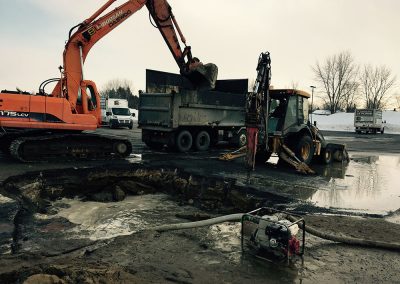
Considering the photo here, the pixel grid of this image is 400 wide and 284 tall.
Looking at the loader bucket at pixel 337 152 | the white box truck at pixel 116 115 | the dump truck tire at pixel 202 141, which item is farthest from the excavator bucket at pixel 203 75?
the white box truck at pixel 116 115

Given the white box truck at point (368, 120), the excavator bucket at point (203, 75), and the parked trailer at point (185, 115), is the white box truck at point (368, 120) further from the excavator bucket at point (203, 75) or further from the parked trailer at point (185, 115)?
the excavator bucket at point (203, 75)

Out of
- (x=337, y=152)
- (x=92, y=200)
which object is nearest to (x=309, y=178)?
(x=337, y=152)

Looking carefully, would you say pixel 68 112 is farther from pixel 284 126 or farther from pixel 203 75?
pixel 284 126

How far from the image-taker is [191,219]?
6.85 meters

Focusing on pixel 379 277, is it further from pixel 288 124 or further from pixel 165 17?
pixel 165 17

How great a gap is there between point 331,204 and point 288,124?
4977mm

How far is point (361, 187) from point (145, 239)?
693 cm

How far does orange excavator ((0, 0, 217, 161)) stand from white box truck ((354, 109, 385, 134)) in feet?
107

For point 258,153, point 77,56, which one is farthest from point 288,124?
point 77,56

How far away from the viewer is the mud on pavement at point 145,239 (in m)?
4.26

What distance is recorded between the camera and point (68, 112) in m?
11.6

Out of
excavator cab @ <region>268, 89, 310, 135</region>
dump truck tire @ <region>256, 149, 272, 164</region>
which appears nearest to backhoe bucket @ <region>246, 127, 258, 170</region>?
excavator cab @ <region>268, 89, 310, 135</region>

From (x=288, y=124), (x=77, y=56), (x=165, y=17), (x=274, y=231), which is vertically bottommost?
(x=274, y=231)

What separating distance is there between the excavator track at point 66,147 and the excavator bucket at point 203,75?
4.67 meters
